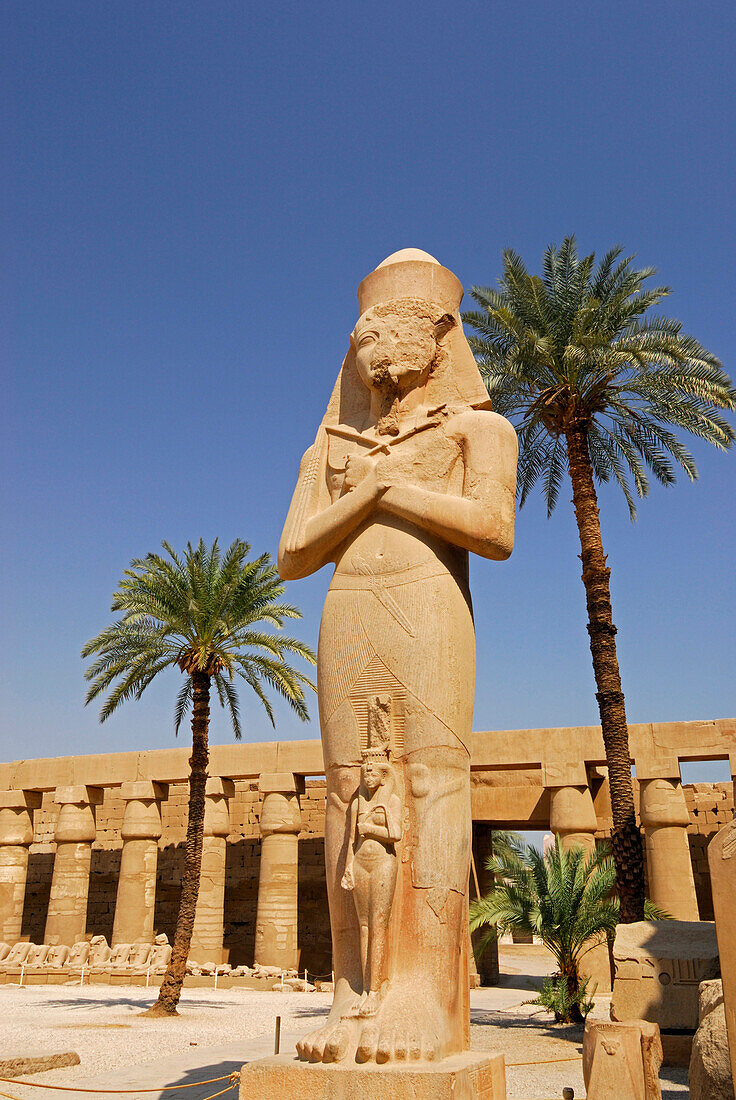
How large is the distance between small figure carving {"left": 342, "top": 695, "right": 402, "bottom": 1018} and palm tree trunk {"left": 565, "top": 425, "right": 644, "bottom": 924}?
26.7ft

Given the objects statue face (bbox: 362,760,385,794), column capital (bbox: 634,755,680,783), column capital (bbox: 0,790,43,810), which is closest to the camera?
statue face (bbox: 362,760,385,794)

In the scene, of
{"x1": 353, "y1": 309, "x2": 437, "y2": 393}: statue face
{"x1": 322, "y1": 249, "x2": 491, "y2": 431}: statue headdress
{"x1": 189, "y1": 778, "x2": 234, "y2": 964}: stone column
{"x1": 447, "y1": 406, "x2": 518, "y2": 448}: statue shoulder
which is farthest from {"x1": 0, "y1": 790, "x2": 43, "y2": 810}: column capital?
{"x1": 447, "y1": 406, "x2": 518, "y2": 448}: statue shoulder

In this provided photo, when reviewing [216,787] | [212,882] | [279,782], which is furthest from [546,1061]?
[216,787]

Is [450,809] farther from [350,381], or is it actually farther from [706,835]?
[706,835]

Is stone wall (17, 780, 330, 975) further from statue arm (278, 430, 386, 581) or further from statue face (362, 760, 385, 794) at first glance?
statue face (362, 760, 385, 794)

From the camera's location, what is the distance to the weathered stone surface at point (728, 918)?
143 inches

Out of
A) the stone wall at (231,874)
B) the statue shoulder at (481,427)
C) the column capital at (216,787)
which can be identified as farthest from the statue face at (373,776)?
the stone wall at (231,874)

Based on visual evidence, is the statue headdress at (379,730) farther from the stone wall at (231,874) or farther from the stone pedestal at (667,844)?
the stone wall at (231,874)

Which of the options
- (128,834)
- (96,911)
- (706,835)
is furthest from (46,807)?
(706,835)

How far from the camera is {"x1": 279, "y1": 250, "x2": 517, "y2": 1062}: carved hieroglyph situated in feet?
11.3

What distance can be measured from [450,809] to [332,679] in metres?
0.74

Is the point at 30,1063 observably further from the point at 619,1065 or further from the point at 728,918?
the point at 728,918

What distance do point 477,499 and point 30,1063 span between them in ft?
19.1

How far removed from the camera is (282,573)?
448cm
